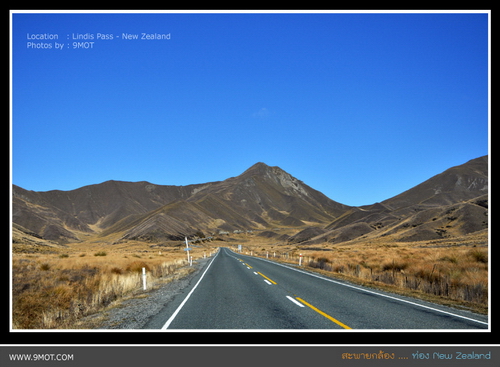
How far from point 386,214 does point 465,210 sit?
53.1m

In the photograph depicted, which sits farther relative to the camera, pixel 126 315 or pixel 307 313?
pixel 126 315

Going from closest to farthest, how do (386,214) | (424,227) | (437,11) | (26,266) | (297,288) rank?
(437,11) < (297,288) < (26,266) < (424,227) < (386,214)

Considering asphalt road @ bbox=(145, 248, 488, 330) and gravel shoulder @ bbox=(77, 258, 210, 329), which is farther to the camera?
gravel shoulder @ bbox=(77, 258, 210, 329)

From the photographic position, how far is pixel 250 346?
19.3 feet

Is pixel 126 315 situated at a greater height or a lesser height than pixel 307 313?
lesser

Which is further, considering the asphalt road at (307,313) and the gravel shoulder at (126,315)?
the gravel shoulder at (126,315)

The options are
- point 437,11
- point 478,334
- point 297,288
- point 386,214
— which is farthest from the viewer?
point 386,214

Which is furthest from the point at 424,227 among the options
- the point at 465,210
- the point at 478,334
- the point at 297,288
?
the point at 478,334
